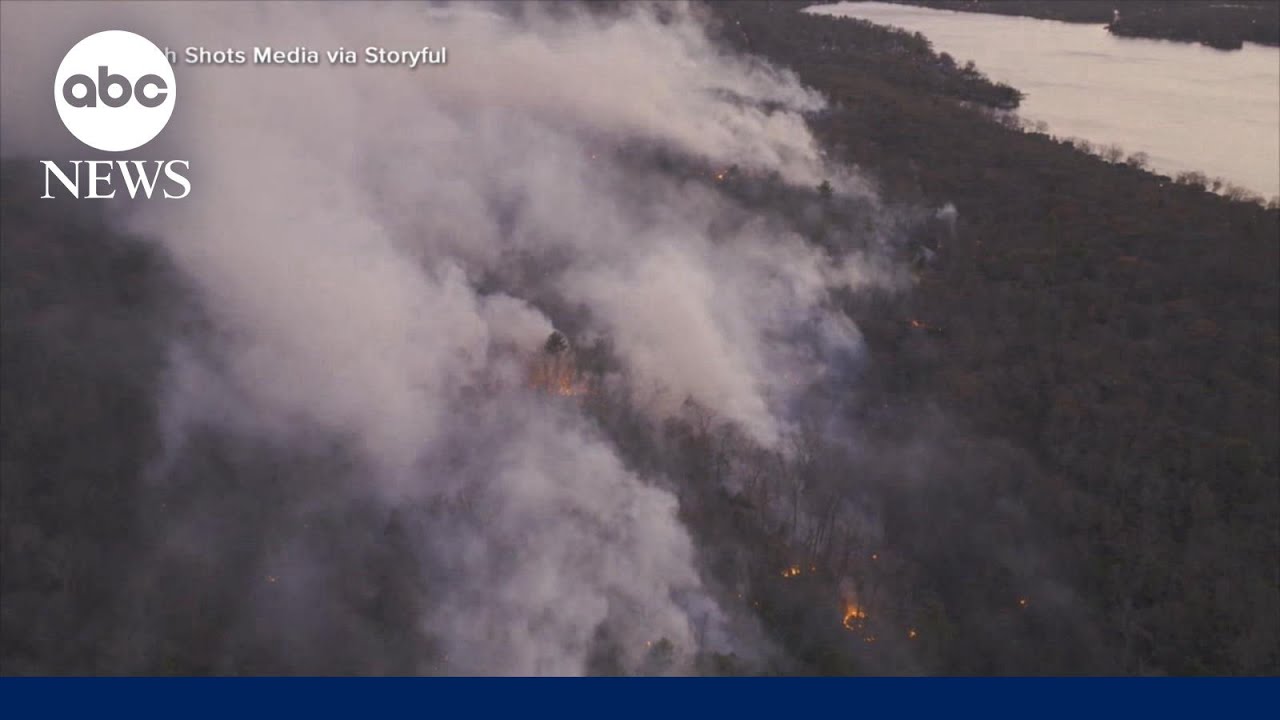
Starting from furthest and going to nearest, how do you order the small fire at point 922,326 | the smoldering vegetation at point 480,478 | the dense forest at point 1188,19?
the dense forest at point 1188,19, the small fire at point 922,326, the smoldering vegetation at point 480,478

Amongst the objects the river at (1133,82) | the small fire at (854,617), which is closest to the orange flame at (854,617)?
the small fire at (854,617)

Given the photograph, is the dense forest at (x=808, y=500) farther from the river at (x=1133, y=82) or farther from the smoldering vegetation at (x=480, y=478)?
the river at (x=1133, y=82)

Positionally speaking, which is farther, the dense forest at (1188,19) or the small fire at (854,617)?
the dense forest at (1188,19)

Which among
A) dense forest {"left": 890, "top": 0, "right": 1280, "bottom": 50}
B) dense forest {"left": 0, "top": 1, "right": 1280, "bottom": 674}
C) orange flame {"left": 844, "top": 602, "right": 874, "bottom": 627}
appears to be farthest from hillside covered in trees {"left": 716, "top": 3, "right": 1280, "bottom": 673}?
dense forest {"left": 890, "top": 0, "right": 1280, "bottom": 50}

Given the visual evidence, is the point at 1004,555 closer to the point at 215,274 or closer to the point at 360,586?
the point at 360,586

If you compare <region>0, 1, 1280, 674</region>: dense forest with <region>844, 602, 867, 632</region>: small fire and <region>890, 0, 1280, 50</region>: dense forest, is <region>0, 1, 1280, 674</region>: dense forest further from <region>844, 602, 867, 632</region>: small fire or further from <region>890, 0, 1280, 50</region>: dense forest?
<region>890, 0, 1280, 50</region>: dense forest
